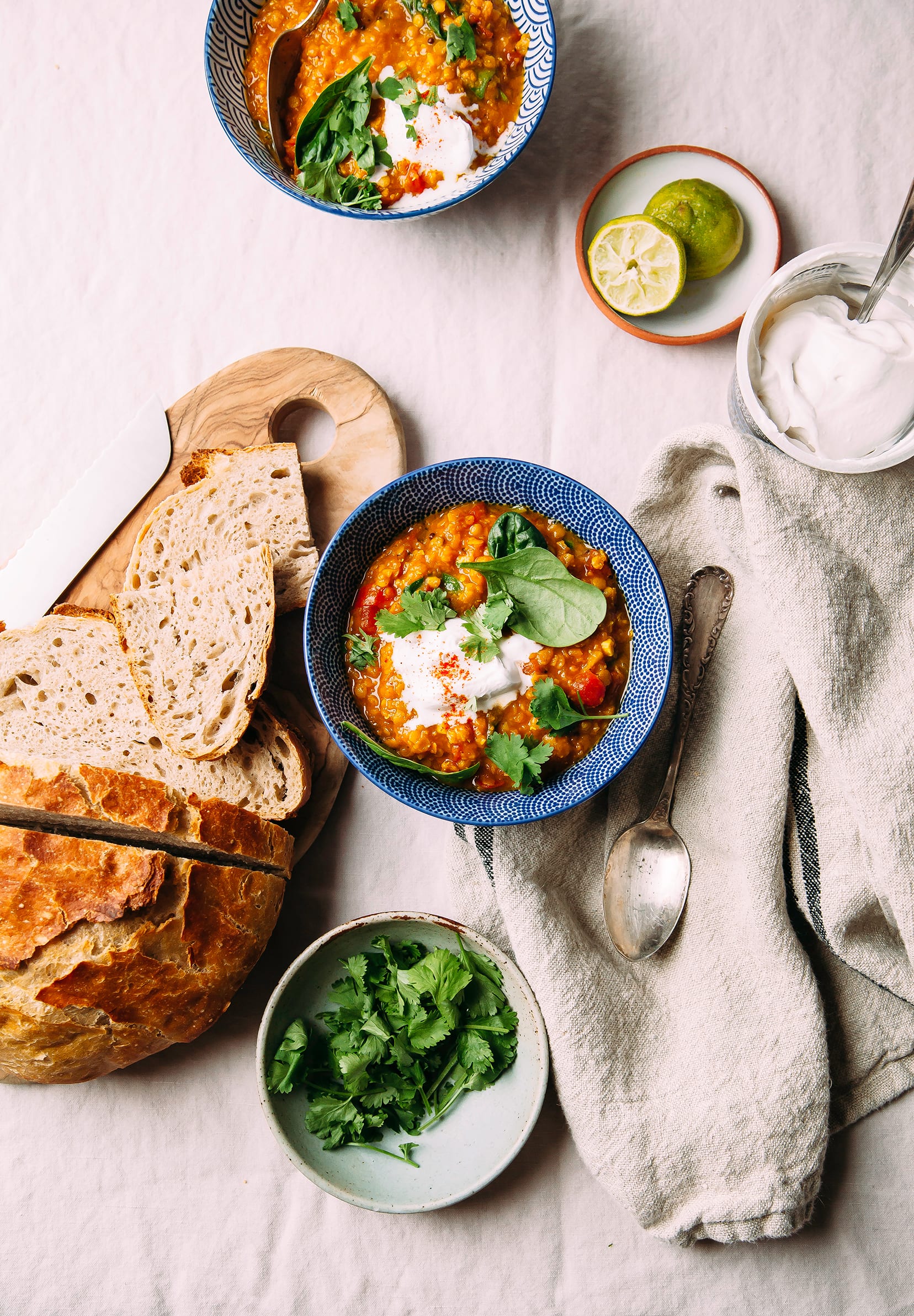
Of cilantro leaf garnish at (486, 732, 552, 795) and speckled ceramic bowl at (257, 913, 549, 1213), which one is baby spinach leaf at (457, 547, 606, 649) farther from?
speckled ceramic bowl at (257, 913, 549, 1213)

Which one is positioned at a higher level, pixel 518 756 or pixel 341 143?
pixel 341 143

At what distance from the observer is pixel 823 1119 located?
106 inches

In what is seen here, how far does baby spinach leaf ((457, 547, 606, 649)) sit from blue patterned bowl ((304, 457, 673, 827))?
195 millimetres

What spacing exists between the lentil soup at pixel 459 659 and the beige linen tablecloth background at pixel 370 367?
560 millimetres

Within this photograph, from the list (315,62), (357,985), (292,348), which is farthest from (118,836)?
(315,62)

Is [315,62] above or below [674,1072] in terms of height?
above

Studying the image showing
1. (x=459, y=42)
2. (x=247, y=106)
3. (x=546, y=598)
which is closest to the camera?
(x=546, y=598)

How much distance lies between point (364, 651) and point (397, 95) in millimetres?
1797

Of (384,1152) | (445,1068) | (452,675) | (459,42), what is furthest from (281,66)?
(384,1152)

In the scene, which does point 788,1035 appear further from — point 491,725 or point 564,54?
point 564,54

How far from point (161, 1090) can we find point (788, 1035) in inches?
84.4

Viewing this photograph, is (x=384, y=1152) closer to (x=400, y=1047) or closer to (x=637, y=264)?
(x=400, y=1047)

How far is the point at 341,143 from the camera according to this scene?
288 centimetres

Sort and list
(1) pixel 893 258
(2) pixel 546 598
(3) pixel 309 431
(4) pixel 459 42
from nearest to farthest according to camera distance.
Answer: (1) pixel 893 258
(2) pixel 546 598
(4) pixel 459 42
(3) pixel 309 431
